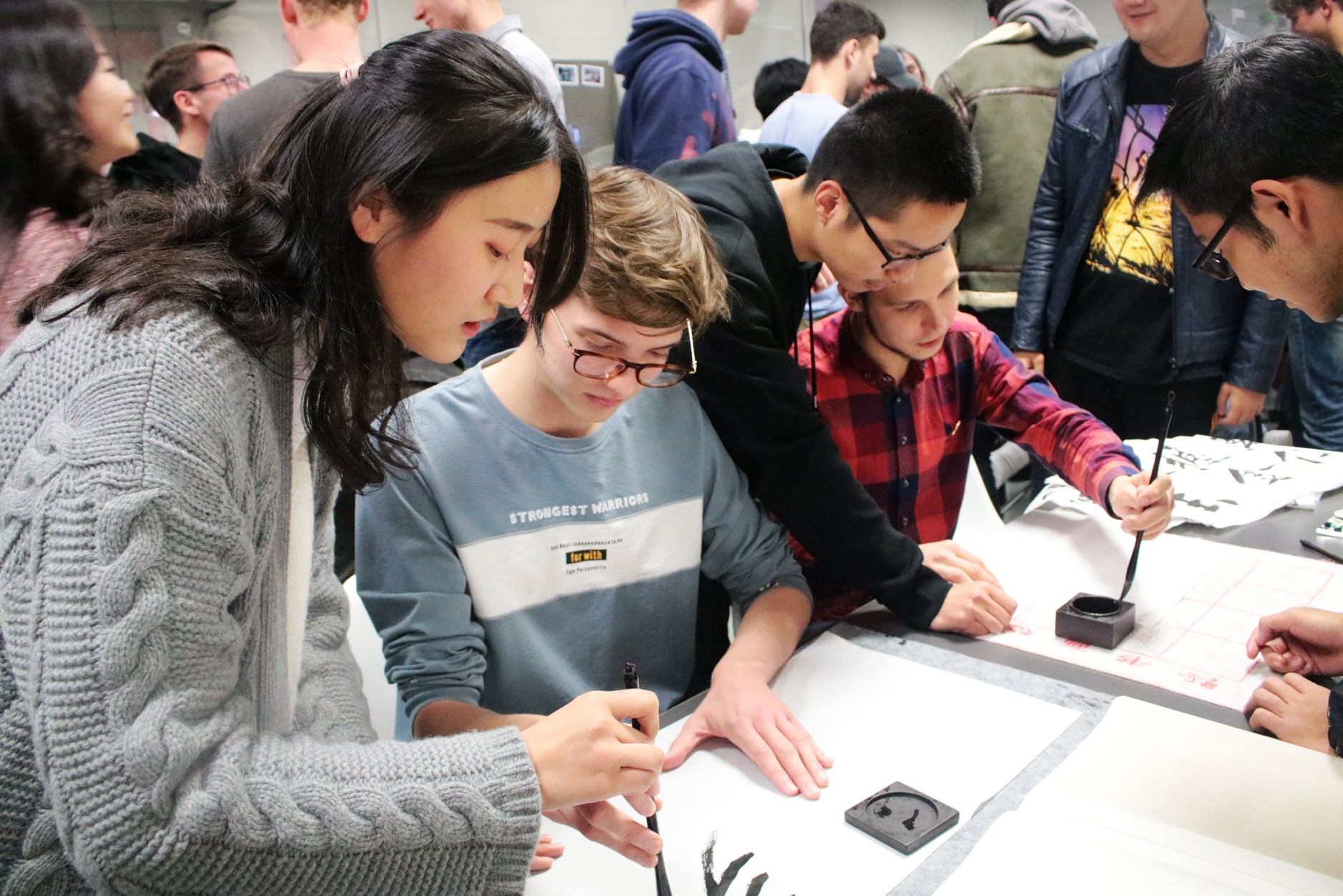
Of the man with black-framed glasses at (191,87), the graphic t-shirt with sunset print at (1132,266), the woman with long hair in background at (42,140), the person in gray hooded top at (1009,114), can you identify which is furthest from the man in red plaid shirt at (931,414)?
the man with black-framed glasses at (191,87)

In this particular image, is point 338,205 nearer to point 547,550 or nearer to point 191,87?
point 547,550

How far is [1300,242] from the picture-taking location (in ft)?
3.52

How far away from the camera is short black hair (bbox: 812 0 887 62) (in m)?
3.31

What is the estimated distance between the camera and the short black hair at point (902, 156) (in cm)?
148

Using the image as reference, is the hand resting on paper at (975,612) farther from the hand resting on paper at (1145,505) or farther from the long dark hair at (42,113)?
the long dark hair at (42,113)

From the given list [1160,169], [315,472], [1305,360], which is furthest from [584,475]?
[1305,360]

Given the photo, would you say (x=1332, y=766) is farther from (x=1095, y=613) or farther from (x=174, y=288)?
(x=174, y=288)

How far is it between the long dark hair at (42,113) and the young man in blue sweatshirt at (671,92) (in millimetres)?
1303

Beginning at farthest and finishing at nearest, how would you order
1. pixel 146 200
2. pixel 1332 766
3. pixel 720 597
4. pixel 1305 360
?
pixel 1305 360, pixel 720 597, pixel 1332 766, pixel 146 200

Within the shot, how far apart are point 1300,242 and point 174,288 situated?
111cm

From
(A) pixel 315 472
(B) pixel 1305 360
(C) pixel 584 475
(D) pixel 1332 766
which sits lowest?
(B) pixel 1305 360

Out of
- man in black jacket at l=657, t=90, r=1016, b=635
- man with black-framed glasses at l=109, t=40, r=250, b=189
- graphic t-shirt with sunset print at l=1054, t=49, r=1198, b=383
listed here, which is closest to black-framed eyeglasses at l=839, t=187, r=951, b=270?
man in black jacket at l=657, t=90, r=1016, b=635

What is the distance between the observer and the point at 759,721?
1085 millimetres

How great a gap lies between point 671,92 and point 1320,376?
199 centimetres
